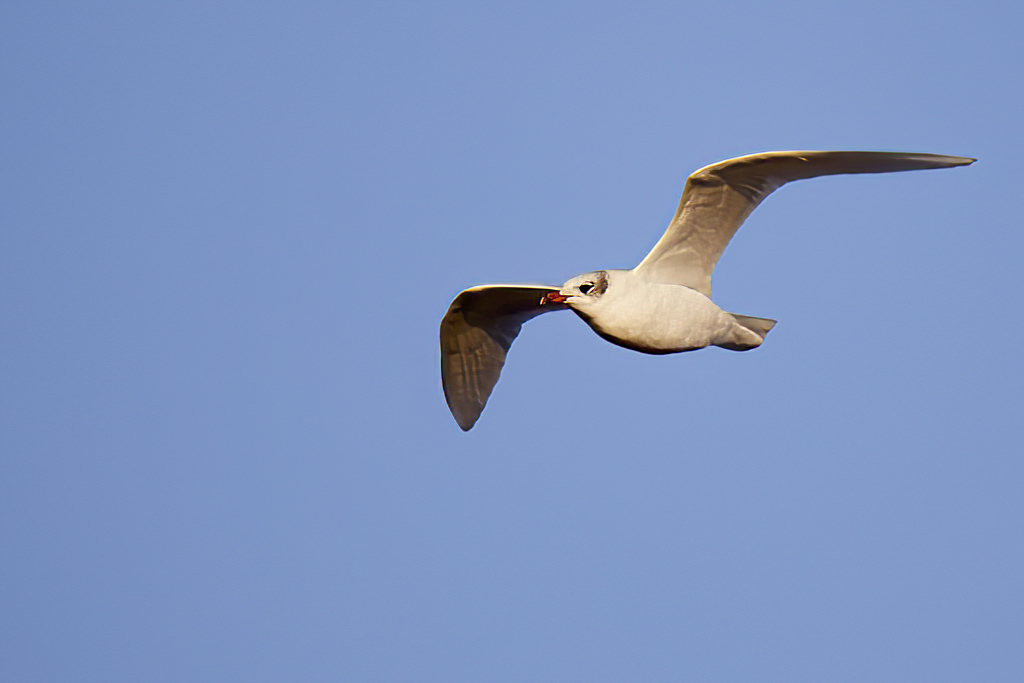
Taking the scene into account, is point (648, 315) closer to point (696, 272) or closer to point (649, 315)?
point (649, 315)

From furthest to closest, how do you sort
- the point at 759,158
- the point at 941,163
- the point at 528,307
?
1. the point at 528,307
2. the point at 759,158
3. the point at 941,163

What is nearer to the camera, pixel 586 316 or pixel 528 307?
pixel 586 316

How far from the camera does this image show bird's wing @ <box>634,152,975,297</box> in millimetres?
12352

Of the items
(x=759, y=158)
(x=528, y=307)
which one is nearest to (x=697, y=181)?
(x=759, y=158)

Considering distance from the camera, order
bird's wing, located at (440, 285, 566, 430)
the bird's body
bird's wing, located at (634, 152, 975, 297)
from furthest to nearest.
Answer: bird's wing, located at (440, 285, 566, 430) < the bird's body < bird's wing, located at (634, 152, 975, 297)

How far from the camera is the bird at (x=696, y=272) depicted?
40.7ft

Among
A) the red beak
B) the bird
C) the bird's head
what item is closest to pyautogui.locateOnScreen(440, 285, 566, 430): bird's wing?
the bird

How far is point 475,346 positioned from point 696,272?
3.87 meters

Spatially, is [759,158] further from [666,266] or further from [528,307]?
[528,307]

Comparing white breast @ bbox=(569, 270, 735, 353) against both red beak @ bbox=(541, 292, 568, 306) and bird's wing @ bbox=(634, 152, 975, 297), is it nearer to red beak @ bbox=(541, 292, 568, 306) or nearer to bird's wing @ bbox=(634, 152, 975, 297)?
red beak @ bbox=(541, 292, 568, 306)

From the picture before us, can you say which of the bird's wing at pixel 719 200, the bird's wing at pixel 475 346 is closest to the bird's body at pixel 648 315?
the bird's wing at pixel 719 200

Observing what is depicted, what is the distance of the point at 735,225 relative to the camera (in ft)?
44.1

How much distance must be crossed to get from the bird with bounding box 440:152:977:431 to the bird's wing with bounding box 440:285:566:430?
1.29 meters

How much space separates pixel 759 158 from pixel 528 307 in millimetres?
4389
